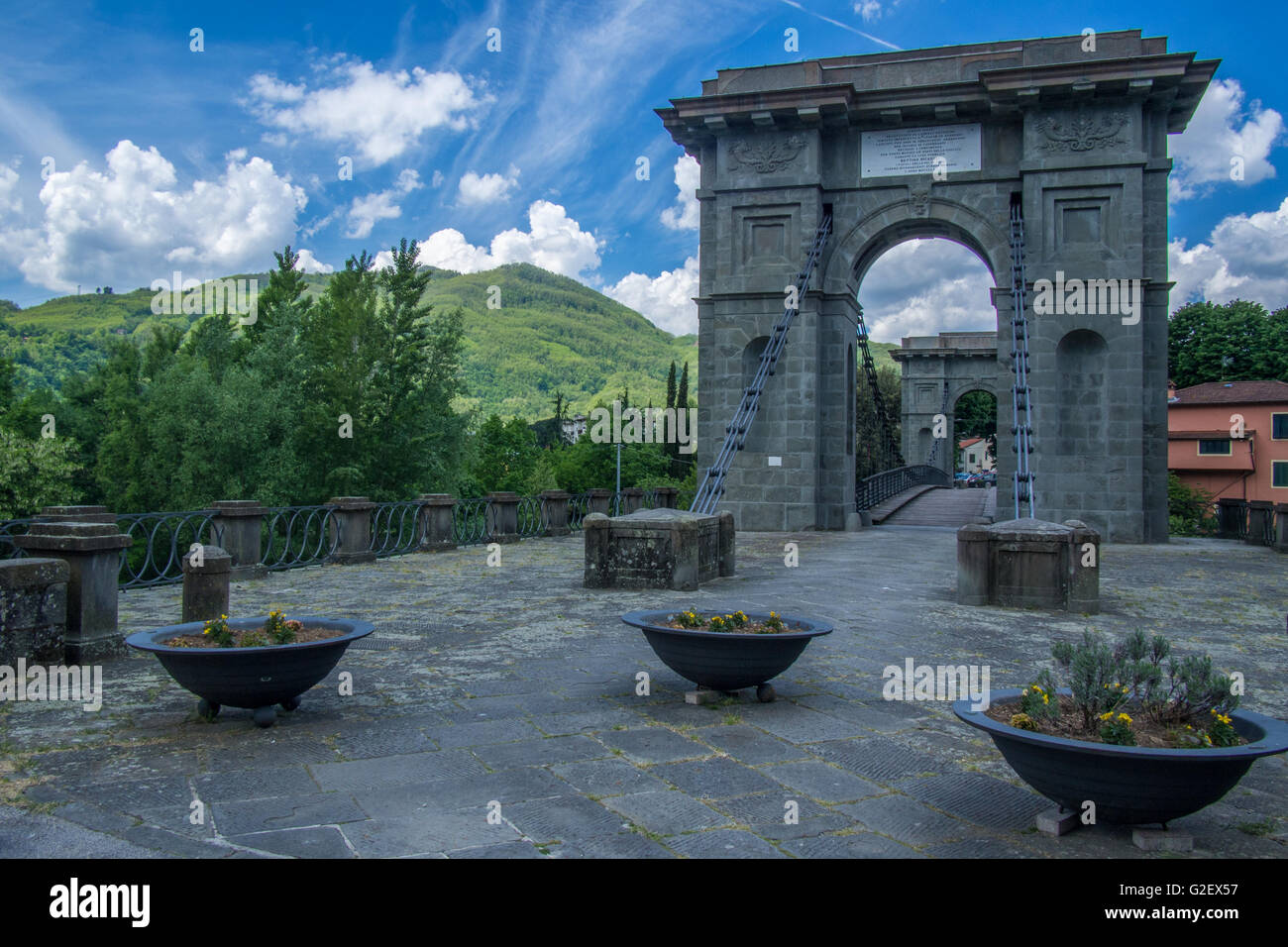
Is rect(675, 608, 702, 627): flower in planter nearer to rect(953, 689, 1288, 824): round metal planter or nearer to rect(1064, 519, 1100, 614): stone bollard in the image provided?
rect(953, 689, 1288, 824): round metal planter

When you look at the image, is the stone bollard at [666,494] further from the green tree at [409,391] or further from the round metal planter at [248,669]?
the green tree at [409,391]

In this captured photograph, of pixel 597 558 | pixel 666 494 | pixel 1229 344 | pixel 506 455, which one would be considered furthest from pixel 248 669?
pixel 506 455

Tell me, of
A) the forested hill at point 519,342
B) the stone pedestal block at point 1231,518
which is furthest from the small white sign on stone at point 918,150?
the forested hill at point 519,342

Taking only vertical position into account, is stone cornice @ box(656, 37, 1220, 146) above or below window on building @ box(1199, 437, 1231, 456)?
above

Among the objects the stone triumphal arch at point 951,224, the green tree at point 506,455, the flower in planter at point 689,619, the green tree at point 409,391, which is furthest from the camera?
the green tree at point 506,455

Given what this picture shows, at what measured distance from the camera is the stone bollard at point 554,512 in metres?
18.8

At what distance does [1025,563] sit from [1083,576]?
1.88ft

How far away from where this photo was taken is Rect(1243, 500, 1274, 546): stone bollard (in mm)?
17984

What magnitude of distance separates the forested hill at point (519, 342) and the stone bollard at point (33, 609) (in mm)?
63404

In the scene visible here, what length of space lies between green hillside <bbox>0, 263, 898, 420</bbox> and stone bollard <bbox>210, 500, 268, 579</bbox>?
183ft

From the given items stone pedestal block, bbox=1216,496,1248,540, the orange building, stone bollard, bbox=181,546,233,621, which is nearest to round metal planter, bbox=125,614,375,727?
stone bollard, bbox=181,546,233,621

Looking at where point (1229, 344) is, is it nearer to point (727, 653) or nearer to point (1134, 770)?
point (727, 653)

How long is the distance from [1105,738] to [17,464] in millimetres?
29759

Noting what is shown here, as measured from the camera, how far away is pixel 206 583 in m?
7.29
